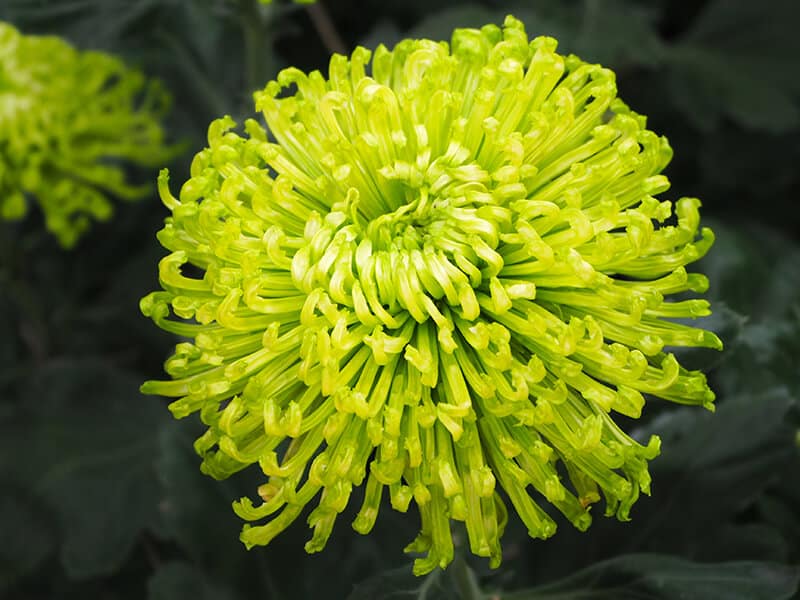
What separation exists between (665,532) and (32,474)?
4.43 ft

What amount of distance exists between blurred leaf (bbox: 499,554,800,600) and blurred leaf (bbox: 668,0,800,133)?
46.5 inches

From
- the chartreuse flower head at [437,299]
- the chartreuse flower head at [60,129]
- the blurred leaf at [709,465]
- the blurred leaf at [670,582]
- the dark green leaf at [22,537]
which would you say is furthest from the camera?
the dark green leaf at [22,537]

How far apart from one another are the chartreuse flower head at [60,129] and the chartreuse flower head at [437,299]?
80cm

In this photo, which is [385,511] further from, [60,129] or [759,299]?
[60,129]

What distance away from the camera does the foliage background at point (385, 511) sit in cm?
142

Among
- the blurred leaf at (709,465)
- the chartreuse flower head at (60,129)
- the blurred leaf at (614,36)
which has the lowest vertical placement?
the blurred leaf at (709,465)

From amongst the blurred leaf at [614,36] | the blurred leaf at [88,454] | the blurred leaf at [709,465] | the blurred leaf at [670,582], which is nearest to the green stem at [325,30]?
the blurred leaf at [614,36]

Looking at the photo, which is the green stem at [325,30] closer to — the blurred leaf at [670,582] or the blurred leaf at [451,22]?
the blurred leaf at [451,22]

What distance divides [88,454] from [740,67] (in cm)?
189

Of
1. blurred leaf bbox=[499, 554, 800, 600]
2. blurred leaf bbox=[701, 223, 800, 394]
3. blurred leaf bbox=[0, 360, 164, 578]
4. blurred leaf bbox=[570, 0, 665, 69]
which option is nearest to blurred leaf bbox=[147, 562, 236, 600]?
blurred leaf bbox=[0, 360, 164, 578]

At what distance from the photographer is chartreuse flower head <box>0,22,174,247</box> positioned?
1.76 meters

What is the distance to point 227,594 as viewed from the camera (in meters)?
1.47

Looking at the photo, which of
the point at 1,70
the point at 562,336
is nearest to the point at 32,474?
the point at 1,70

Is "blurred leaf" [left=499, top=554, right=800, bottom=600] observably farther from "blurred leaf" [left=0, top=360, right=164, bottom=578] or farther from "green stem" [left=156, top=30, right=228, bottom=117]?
"green stem" [left=156, top=30, right=228, bottom=117]
